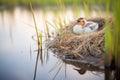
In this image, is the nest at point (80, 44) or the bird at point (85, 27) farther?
the bird at point (85, 27)

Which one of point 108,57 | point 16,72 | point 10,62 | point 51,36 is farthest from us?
point 51,36

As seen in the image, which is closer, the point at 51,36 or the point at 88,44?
the point at 88,44

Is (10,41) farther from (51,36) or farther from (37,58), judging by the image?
(37,58)

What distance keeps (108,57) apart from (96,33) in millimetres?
976

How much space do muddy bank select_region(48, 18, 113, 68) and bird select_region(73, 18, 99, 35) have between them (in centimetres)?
7

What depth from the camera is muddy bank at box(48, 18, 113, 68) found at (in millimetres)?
3854

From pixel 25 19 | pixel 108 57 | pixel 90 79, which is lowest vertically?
pixel 90 79

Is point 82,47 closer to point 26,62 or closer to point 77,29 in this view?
point 77,29

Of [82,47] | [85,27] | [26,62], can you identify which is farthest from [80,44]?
[26,62]

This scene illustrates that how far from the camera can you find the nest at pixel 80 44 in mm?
3941

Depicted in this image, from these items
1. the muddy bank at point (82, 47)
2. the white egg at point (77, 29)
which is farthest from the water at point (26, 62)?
the white egg at point (77, 29)

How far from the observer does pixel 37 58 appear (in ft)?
13.5

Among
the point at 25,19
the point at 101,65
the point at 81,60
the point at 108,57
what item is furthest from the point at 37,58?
the point at 25,19

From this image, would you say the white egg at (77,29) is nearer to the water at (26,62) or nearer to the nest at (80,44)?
the nest at (80,44)
